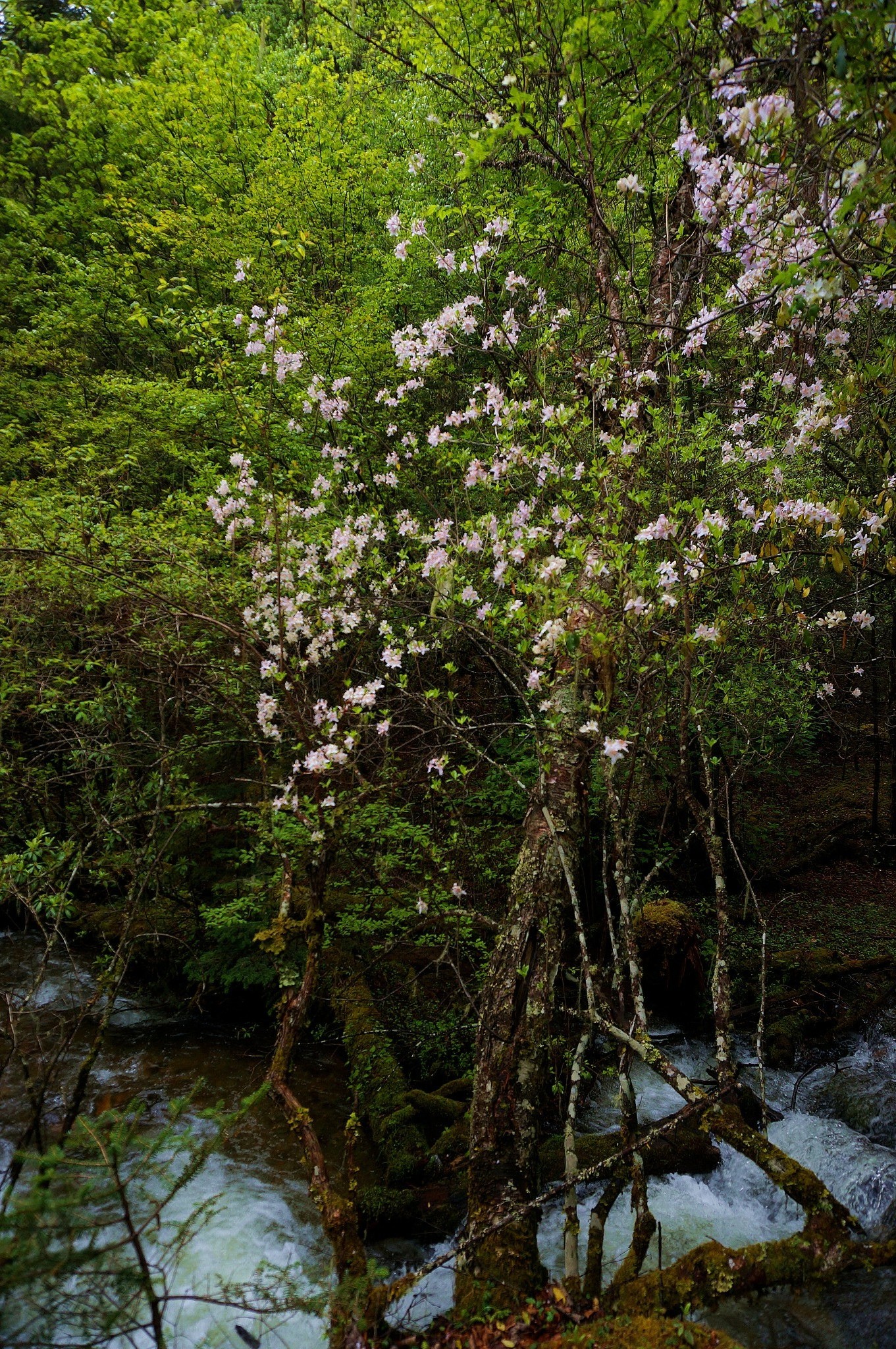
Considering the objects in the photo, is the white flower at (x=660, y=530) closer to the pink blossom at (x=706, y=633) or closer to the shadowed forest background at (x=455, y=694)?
the shadowed forest background at (x=455, y=694)

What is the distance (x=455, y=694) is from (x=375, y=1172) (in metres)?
3.10

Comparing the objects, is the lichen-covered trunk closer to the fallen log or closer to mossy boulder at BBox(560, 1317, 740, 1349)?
mossy boulder at BBox(560, 1317, 740, 1349)

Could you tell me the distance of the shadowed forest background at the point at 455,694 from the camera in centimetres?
293

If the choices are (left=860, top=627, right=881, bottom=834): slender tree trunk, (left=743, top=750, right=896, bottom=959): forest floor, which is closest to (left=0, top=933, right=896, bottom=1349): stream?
(left=743, top=750, right=896, bottom=959): forest floor

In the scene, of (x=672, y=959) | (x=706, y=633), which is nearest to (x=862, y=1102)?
(x=672, y=959)

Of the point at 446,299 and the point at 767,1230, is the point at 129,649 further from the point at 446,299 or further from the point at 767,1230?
the point at 446,299

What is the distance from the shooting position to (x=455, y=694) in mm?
4898

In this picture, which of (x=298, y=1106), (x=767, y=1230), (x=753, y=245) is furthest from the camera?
(x=767, y=1230)

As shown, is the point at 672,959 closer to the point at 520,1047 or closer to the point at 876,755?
the point at 520,1047

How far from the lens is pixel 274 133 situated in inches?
380

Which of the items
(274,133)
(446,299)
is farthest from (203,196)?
(446,299)

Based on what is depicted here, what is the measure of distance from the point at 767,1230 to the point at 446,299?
10.1 m

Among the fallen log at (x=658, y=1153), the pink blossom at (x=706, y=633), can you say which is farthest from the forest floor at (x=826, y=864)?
the pink blossom at (x=706, y=633)

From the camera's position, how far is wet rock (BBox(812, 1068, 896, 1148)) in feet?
17.6
